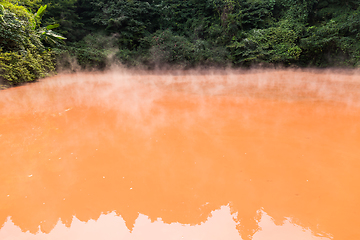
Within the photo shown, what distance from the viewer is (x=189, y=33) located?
11.6m

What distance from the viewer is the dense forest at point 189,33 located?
870 cm

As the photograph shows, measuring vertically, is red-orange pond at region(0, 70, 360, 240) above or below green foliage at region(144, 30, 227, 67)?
below

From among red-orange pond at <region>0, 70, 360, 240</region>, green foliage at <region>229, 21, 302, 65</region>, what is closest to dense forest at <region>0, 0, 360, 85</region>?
green foliage at <region>229, 21, 302, 65</region>

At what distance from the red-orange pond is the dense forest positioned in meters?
5.79

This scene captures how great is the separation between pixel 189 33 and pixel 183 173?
35.3ft

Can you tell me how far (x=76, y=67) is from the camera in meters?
9.93

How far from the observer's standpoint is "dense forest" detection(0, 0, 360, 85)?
28.5 ft

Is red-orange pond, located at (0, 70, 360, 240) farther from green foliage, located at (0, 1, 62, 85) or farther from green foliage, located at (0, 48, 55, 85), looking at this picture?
green foliage, located at (0, 1, 62, 85)

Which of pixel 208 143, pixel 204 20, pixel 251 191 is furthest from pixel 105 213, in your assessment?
pixel 204 20

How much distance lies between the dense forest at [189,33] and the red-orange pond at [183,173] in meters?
5.79

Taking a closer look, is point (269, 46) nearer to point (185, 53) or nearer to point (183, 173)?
point (185, 53)

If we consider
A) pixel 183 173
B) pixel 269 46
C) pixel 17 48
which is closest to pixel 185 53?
pixel 269 46

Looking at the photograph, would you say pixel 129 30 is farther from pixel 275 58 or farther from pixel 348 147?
pixel 348 147

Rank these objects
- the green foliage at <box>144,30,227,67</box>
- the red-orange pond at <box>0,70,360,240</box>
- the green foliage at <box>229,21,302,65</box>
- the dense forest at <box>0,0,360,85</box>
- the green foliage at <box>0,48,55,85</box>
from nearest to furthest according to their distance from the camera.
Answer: the red-orange pond at <box>0,70,360,240</box> → the green foliage at <box>0,48,55,85</box> → the dense forest at <box>0,0,360,85</box> → the green foliage at <box>229,21,302,65</box> → the green foliage at <box>144,30,227,67</box>
